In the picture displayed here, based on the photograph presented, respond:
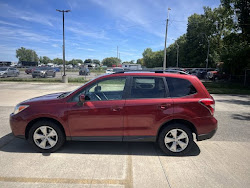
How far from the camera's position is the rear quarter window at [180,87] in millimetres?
3561

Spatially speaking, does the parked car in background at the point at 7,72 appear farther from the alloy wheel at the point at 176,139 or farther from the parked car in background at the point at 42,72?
the alloy wheel at the point at 176,139

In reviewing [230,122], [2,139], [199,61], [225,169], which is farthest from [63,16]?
[199,61]

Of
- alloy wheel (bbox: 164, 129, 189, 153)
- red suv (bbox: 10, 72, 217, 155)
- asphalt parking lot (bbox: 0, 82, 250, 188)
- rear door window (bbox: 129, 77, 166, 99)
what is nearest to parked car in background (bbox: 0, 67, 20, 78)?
asphalt parking lot (bbox: 0, 82, 250, 188)

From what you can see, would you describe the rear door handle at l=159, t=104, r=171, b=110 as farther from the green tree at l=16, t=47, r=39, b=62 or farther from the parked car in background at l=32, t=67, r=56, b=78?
the green tree at l=16, t=47, r=39, b=62

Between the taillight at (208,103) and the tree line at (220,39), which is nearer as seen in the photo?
the taillight at (208,103)

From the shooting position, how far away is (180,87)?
3.61m

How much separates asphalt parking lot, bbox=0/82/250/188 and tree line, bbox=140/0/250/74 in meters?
20.0

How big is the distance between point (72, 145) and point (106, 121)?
118cm

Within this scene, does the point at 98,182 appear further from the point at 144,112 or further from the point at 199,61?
the point at 199,61

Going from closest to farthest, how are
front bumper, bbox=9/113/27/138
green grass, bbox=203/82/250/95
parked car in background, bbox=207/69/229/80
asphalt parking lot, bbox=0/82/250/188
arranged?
asphalt parking lot, bbox=0/82/250/188 < front bumper, bbox=9/113/27/138 < green grass, bbox=203/82/250/95 < parked car in background, bbox=207/69/229/80

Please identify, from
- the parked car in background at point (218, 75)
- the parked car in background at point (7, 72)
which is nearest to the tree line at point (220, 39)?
the parked car in background at point (218, 75)

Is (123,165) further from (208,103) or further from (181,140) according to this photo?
(208,103)

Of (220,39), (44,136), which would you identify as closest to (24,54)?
(220,39)

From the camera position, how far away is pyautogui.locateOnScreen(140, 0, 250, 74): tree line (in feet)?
65.7
